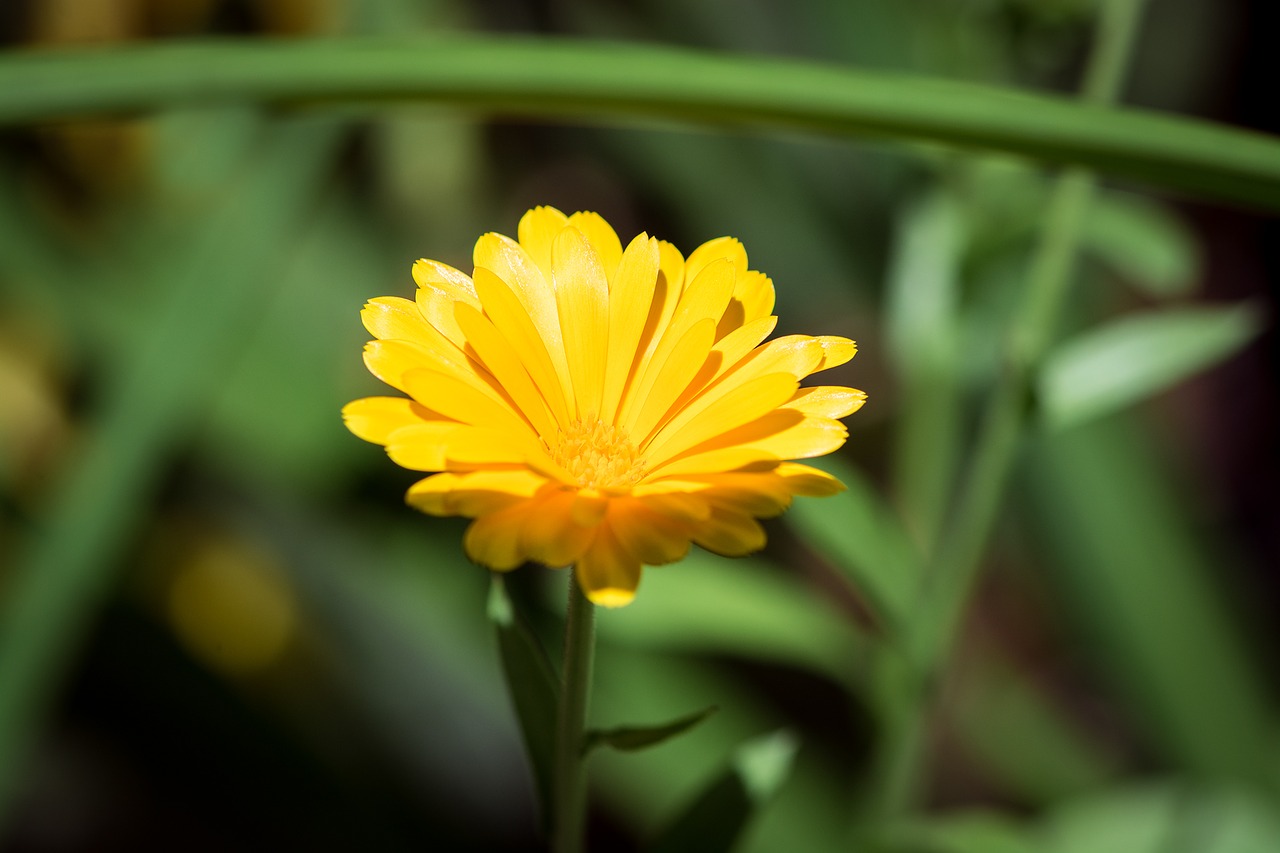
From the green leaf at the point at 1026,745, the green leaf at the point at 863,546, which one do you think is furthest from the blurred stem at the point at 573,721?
the green leaf at the point at 1026,745

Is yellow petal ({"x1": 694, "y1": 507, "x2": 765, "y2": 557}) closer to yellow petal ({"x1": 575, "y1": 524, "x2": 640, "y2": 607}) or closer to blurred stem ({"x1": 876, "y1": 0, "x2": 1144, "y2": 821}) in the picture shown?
yellow petal ({"x1": 575, "y1": 524, "x2": 640, "y2": 607})

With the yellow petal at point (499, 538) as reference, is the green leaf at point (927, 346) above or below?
above

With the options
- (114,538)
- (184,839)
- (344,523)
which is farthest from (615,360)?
(184,839)

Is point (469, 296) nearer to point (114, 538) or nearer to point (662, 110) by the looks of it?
point (662, 110)

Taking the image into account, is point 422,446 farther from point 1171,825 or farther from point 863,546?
point 1171,825

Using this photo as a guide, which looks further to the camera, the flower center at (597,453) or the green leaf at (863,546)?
the green leaf at (863,546)

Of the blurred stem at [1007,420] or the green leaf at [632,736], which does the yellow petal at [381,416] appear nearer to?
the green leaf at [632,736]
